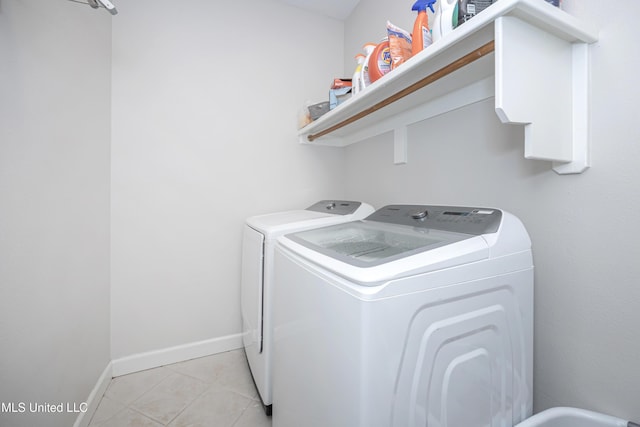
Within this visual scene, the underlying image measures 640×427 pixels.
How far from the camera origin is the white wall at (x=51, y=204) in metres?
0.94

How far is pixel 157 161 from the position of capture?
1.93m

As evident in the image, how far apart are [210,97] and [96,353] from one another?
1.87 m

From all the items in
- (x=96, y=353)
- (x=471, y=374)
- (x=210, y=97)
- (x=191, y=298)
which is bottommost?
(x=96, y=353)

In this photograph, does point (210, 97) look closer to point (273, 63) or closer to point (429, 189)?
point (273, 63)

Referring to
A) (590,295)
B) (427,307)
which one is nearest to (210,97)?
(427,307)

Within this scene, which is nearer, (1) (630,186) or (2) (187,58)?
(1) (630,186)

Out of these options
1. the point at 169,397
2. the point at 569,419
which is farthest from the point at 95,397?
the point at 569,419

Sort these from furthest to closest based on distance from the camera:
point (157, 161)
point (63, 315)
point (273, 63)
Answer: point (273, 63)
point (157, 161)
point (63, 315)

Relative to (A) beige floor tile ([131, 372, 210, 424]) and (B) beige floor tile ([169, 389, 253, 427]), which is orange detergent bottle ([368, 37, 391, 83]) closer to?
(B) beige floor tile ([169, 389, 253, 427])

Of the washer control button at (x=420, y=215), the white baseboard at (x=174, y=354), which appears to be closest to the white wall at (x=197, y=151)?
the white baseboard at (x=174, y=354)

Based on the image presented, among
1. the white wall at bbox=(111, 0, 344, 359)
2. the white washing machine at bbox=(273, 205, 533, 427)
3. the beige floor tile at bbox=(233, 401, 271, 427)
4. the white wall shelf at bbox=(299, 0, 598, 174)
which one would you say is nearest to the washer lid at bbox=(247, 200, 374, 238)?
the white washing machine at bbox=(273, 205, 533, 427)

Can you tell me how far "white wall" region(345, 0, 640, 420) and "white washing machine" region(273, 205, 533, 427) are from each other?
14cm

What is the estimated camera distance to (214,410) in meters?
1.54

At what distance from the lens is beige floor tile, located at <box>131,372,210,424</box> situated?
1513 millimetres
